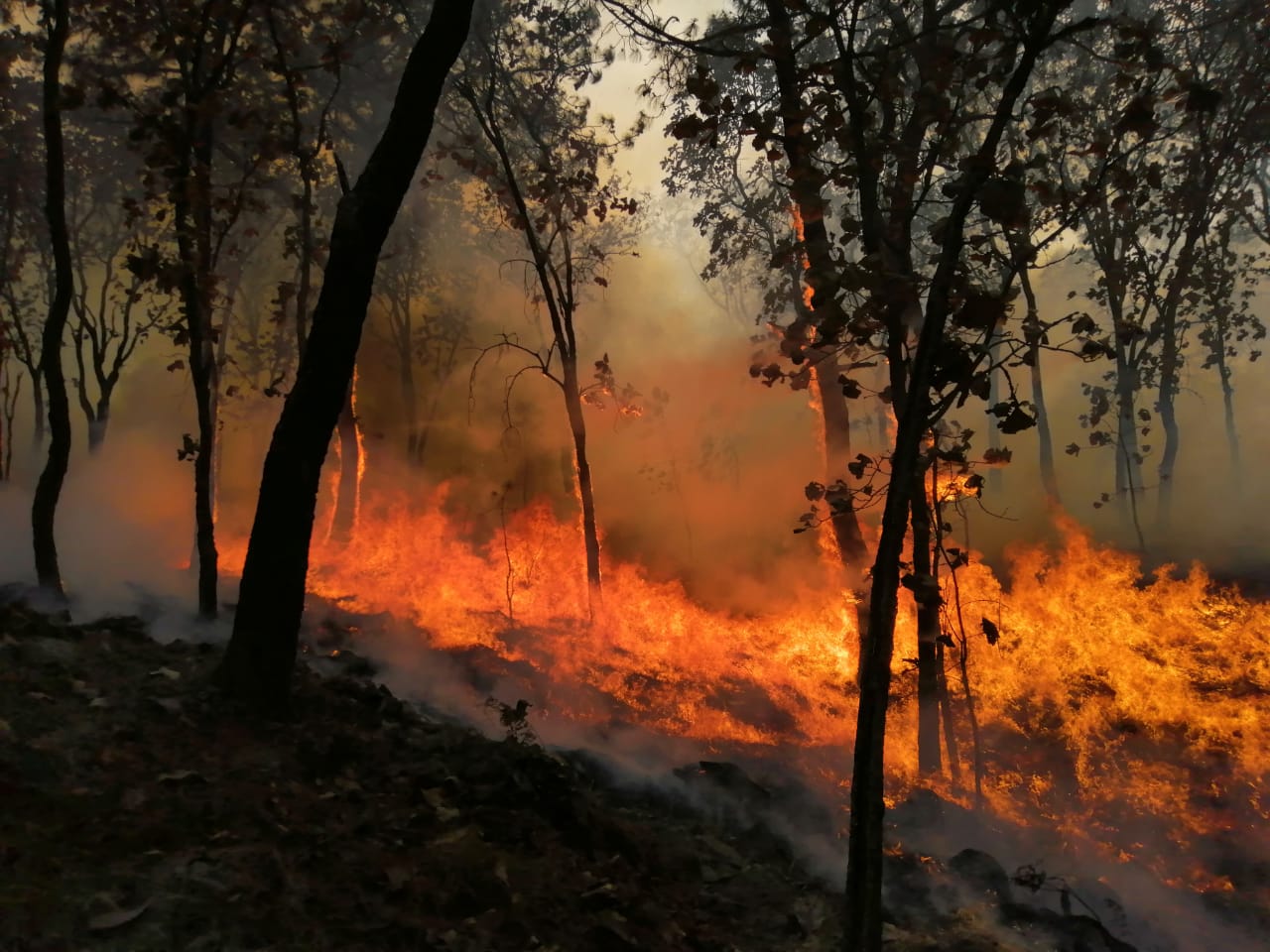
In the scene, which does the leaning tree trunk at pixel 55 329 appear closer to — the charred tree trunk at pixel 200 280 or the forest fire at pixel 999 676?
the charred tree trunk at pixel 200 280

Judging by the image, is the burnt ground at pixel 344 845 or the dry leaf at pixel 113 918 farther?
the burnt ground at pixel 344 845

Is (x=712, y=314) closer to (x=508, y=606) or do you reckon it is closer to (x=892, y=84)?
(x=508, y=606)

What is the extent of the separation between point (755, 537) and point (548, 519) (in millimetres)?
7534

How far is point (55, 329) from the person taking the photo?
28.7 feet

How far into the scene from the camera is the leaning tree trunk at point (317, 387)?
5.44m

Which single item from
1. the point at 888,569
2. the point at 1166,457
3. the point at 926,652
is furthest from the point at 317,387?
the point at 1166,457

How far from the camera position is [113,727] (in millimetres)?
4812

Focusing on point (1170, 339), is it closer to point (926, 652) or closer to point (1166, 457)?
point (1166, 457)

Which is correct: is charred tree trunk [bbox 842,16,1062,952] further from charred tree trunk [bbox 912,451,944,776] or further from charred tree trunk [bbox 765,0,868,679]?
charred tree trunk [bbox 912,451,944,776]

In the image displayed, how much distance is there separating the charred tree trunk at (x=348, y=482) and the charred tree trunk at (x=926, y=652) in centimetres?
1335

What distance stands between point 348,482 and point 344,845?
49.4ft

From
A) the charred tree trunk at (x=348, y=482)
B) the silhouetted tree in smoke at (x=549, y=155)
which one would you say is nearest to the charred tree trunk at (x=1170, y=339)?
the silhouetted tree in smoke at (x=549, y=155)

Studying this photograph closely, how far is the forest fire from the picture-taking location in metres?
9.38

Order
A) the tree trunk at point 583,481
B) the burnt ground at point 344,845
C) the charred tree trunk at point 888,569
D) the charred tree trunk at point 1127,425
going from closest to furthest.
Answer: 1. the charred tree trunk at point 888,569
2. the burnt ground at point 344,845
3. the tree trunk at point 583,481
4. the charred tree trunk at point 1127,425
